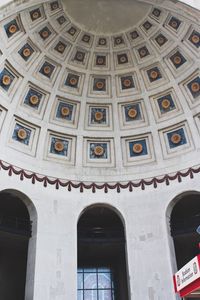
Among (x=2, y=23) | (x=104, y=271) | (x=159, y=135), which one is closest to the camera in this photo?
(x=2, y=23)

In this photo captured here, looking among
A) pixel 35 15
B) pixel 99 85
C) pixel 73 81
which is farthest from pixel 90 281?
pixel 35 15

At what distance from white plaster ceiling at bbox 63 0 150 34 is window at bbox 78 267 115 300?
37.8 ft

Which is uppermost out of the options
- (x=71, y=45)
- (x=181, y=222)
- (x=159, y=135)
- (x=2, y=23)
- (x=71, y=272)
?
(x=71, y=45)

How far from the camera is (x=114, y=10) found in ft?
50.9

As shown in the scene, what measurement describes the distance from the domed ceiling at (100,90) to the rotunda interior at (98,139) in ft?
0.16

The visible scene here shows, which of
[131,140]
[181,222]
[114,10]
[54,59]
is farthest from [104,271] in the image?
[114,10]

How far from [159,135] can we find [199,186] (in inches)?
125

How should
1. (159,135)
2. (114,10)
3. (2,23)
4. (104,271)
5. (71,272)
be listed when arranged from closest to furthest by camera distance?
1. (2,23)
2. (71,272)
3. (114,10)
4. (159,135)
5. (104,271)

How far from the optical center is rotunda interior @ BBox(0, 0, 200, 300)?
14516 millimetres

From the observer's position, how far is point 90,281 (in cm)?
1816

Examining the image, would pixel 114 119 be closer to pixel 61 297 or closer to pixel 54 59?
pixel 54 59

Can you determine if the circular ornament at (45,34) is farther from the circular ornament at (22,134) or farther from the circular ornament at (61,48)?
the circular ornament at (22,134)

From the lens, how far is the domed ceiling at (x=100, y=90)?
49.7 feet

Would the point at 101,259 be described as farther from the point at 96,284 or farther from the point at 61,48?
the point at 61,48
